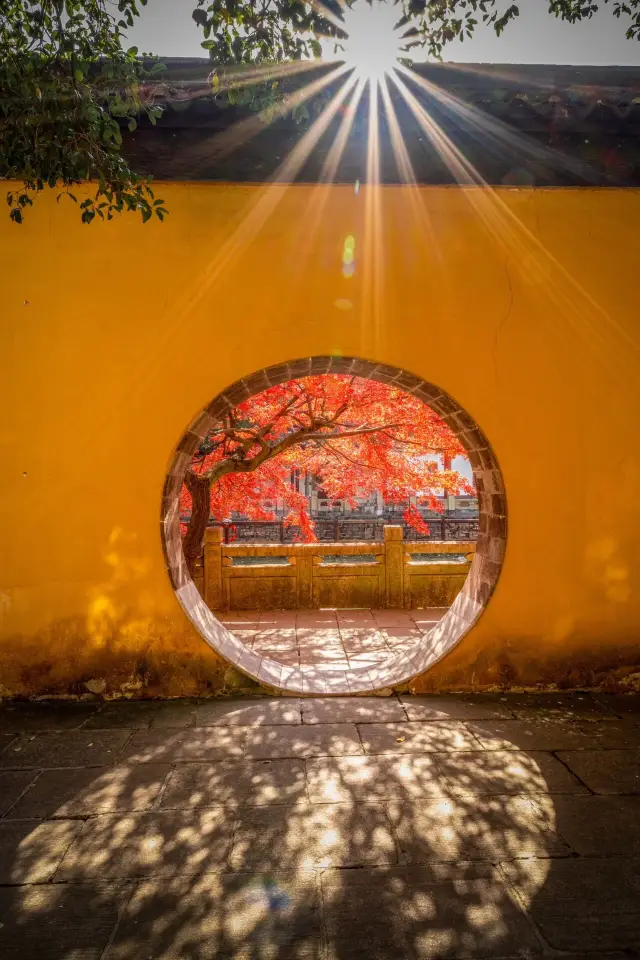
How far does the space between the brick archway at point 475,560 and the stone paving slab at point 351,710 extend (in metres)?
0.10

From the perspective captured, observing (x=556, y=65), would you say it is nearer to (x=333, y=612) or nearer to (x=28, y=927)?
(x=28, y=927)

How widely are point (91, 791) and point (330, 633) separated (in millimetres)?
4487

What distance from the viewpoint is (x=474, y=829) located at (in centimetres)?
230

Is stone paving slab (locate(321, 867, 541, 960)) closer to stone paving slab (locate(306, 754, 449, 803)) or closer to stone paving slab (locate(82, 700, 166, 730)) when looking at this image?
stone paving slab (locate(306, 754, 449, 803))

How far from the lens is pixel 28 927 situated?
5.92 ft

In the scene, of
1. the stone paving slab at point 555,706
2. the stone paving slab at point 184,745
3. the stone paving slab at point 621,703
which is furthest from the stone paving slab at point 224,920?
the stone paving slab at point 621,703

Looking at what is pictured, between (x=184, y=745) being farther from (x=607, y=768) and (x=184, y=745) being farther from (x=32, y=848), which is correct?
(x=607, y=768)

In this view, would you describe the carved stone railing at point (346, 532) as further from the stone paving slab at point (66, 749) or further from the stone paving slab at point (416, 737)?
the stone paving slab at point (66, 749)

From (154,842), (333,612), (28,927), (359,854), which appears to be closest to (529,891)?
(359,854)

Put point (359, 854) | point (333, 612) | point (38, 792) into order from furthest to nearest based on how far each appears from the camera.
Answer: point (333, 612) < point (38, 792) < point (359, 854)

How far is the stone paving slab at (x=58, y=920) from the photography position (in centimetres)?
172

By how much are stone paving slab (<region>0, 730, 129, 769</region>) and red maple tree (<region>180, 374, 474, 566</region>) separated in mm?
4245

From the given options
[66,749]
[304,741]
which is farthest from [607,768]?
[66,749]

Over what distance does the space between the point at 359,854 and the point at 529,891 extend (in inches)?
24.2
